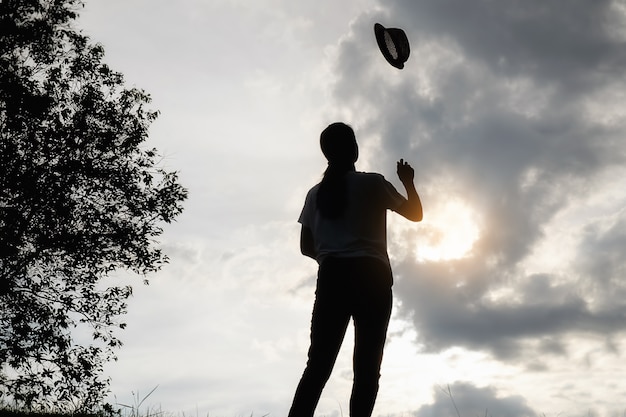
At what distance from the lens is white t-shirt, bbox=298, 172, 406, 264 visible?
4496mm

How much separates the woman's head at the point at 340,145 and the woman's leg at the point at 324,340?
0.80 m

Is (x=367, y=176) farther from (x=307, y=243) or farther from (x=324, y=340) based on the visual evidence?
(x=324, y=340)

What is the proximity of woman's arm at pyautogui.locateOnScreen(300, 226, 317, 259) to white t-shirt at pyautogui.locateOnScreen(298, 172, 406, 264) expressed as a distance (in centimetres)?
15

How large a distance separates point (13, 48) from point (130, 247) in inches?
261

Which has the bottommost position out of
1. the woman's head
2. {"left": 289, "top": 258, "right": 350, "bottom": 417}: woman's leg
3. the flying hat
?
{"left": 289, "top": 258, "right": 350, "bottom": 417}: woman's leg

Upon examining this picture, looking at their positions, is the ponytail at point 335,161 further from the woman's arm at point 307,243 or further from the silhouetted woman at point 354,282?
the woman's arm at point 307,243

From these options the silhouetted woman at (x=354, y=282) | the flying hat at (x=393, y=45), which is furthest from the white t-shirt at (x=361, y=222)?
the flying hat at (x=393, y=45)

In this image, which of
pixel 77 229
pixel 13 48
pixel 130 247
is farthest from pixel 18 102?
pixel 130 247

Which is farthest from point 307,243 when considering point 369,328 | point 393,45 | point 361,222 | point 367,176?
point 393,45

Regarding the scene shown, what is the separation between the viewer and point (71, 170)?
733 inches

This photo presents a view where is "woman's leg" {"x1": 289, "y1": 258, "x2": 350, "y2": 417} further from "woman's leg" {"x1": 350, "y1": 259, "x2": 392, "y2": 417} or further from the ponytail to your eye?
the ponytail

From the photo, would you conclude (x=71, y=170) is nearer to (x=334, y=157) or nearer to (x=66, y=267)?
(x=66, y=267)

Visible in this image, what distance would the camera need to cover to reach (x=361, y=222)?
4543mm

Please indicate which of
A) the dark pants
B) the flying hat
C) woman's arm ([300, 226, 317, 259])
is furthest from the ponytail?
the flying hat
